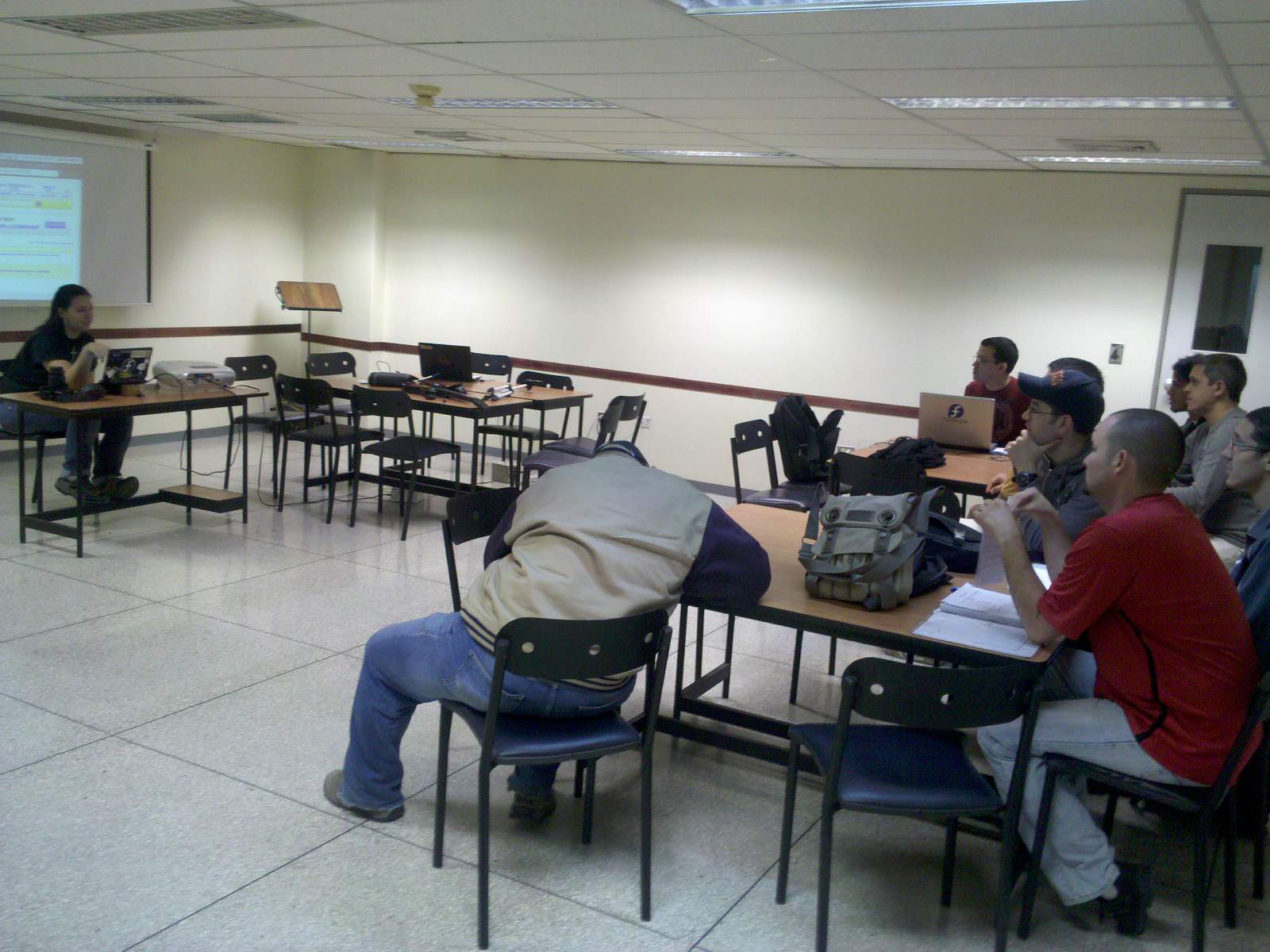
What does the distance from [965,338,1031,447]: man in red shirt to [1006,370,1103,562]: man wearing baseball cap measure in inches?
84.6

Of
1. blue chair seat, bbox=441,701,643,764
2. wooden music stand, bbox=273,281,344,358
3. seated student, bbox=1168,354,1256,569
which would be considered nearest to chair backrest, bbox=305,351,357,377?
wooden music stand, bbox=273,281,344,358

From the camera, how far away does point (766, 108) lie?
4992 mm

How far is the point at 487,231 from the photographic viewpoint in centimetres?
916

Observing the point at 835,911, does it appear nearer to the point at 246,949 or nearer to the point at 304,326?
the point at 246,949

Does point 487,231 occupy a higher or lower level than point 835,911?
higher

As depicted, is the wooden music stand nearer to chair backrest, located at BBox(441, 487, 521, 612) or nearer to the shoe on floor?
chair backrest, located at BBox(441, 487, 521, 612)

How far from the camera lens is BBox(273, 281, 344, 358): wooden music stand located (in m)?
9.16

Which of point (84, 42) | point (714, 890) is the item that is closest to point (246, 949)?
point (714, 890)

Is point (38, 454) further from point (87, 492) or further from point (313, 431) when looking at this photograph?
point (313, 431)

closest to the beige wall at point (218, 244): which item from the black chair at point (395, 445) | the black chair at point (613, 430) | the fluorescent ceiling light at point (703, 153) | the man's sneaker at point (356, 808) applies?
the black chair at point (395, 445)

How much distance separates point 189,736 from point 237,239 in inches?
263

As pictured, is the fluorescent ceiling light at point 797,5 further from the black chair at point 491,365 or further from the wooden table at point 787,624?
the black chair at point 491,365

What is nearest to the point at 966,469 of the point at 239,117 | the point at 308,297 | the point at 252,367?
the point at 252,367

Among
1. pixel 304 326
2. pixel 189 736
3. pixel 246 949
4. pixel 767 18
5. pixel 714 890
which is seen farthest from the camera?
pixel 304 326
